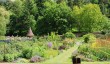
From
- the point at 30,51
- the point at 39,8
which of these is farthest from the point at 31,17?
the point at 30,51

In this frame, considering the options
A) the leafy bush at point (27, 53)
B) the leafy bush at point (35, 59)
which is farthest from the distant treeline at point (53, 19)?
the leafy bush at point (35, 59)

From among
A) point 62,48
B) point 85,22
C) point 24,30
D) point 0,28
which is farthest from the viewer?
point 24,30

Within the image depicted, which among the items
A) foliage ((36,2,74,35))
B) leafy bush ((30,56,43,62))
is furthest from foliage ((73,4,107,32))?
leafy bush ((30,56,43,62))

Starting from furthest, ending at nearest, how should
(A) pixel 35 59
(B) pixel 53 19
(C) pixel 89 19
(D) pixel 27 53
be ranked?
1. (B) pixel 53 19
2. (C) pixel 89 19
3. (D) pixel 27 53
4. (A) pixel 35 59

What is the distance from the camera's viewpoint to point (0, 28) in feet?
186

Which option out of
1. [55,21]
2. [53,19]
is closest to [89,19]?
[55,21]

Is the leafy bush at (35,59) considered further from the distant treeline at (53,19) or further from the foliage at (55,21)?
the foliage at (55,21)

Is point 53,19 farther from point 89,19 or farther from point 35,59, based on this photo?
point 35,59

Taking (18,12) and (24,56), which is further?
(18,12)

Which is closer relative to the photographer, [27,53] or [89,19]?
[27,53]

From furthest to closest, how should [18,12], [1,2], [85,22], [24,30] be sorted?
[1,2], [18,12], [24,30], [85,22]

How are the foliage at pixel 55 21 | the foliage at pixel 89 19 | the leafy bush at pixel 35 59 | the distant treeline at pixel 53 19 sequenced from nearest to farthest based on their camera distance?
the leafy bush at pixel 35 59 → the foliage at pixel 89 19 → the distant treeline at pixel 53 19 → the foliage at pixel 55 21

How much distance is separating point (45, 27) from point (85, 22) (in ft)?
26.5

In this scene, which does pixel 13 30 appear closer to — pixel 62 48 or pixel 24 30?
pixel 24 30
